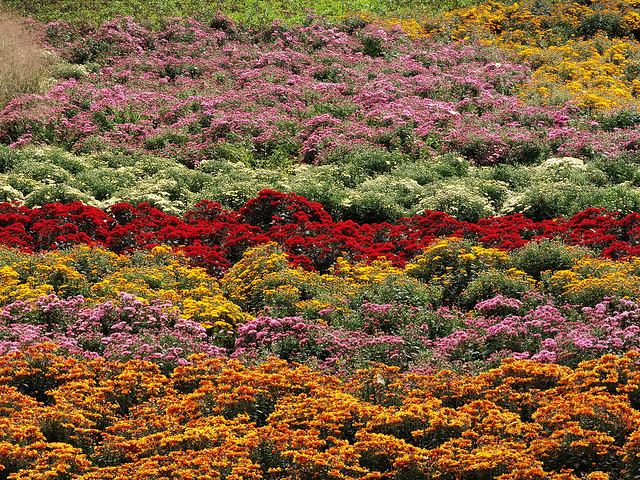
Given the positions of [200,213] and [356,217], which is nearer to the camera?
[200,213]

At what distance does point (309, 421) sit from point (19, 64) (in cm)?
1672

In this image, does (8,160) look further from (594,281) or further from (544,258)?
(594,281)

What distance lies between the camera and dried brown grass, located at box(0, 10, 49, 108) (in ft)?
59.0

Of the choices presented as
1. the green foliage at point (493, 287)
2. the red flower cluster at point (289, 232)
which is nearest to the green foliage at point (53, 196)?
the red flower cluster at point (289, 232)

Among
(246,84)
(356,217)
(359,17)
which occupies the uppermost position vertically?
(359,17)

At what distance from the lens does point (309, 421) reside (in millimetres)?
5836

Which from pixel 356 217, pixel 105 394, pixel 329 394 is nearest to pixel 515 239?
pixel 356 217

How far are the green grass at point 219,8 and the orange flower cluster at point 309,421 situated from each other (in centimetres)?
1996

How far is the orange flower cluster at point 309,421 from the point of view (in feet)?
17.1

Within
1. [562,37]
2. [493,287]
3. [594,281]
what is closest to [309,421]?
[493,287]

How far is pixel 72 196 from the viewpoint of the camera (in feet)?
39.8

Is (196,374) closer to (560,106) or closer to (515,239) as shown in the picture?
(515,239)

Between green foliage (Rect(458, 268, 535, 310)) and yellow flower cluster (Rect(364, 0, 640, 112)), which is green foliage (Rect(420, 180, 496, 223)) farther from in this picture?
yellow flower cluster (Rect(364, 0, 640, 112))

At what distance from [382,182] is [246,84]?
25.3ft
